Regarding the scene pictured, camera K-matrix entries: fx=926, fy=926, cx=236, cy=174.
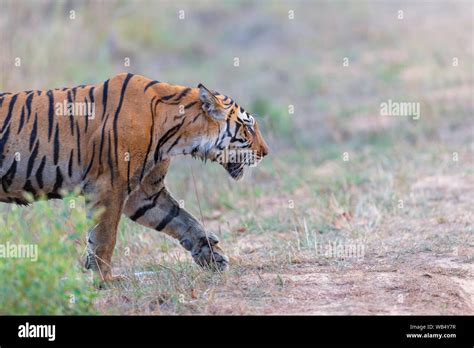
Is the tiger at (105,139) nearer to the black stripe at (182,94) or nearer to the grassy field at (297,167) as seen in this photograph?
the black stripe at (182,94)

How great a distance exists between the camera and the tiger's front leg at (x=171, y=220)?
7207 mm

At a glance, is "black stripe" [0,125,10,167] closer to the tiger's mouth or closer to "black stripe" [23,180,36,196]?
"black stripe" [23,180,36,196]

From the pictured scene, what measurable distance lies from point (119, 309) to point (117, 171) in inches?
41.9

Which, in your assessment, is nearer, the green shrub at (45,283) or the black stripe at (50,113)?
the green shrub at (45,283)

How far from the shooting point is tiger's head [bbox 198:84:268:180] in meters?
6.87

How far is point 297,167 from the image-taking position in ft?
38.3

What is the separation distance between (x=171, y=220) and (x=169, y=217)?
0.09 feet

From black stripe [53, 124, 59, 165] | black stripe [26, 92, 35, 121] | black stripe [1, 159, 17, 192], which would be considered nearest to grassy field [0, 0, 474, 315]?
black stripe [1, 159, 17, 192]

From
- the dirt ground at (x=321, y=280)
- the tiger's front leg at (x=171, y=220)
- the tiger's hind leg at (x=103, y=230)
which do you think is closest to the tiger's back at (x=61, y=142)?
the tiger's hind leg at (x=103, y=230)

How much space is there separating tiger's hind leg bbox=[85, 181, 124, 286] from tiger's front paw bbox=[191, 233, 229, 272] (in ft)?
2.42

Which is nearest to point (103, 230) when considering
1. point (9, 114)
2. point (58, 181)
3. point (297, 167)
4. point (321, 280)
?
point (58, 181)

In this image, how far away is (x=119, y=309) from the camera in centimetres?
616

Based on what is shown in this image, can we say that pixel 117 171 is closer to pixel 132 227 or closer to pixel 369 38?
pixel 132 227
